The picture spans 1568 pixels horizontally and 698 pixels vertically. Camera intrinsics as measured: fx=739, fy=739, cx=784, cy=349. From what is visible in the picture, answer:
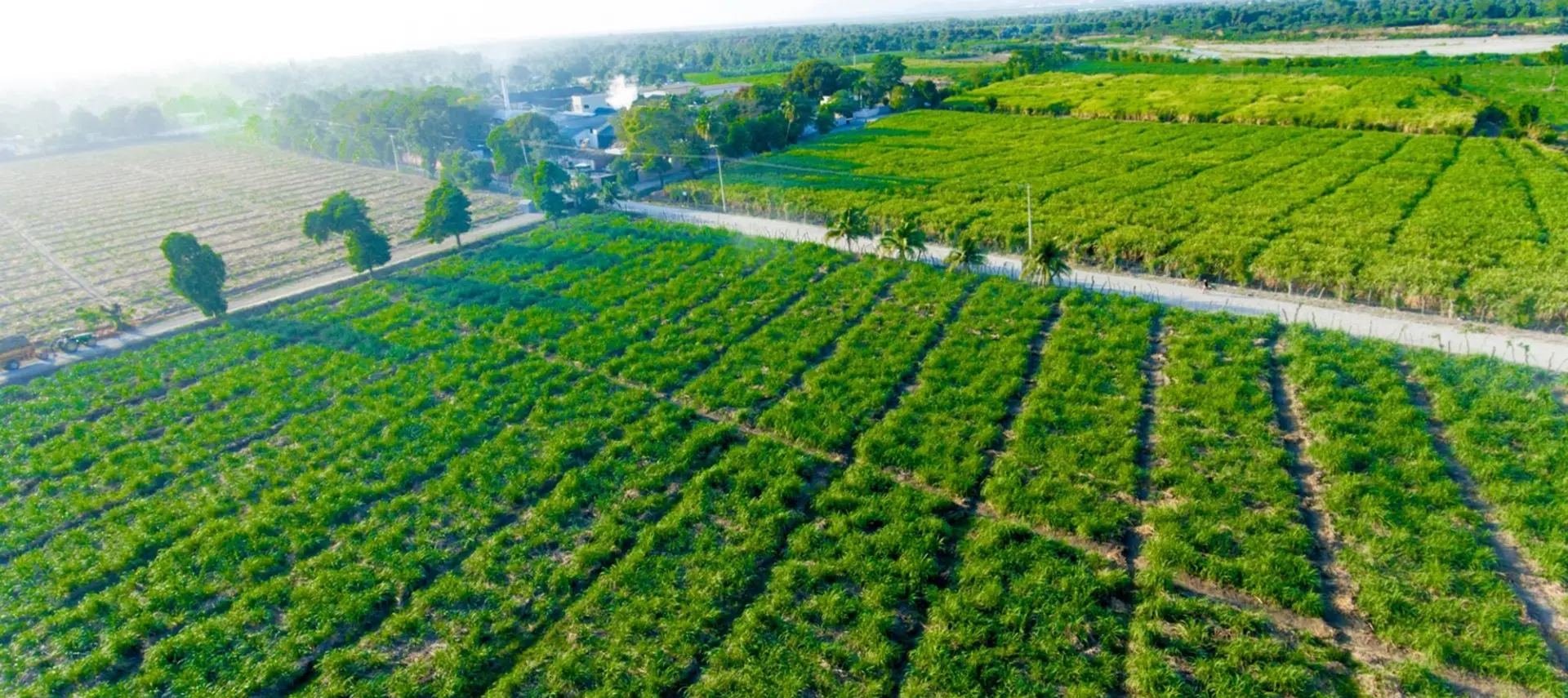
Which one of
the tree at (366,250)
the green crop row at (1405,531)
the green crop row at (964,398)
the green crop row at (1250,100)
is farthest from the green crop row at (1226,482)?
the green crop row at (1250,100)

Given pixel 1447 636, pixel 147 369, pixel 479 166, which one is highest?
pixel 479 166

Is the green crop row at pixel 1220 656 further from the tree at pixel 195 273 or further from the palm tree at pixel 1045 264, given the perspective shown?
the tree at pixel 195 273

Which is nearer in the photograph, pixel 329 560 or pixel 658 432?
pixel 329 560

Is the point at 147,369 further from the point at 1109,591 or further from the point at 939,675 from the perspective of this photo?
the point at 1109,591

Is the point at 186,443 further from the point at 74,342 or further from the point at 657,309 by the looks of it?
the point at 657,309

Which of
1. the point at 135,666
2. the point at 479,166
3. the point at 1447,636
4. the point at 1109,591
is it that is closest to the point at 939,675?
the point at 1109,591

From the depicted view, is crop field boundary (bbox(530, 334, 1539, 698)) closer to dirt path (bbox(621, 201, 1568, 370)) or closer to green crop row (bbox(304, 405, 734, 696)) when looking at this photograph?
green crop row (bbox(304, 405, 734, 696))
